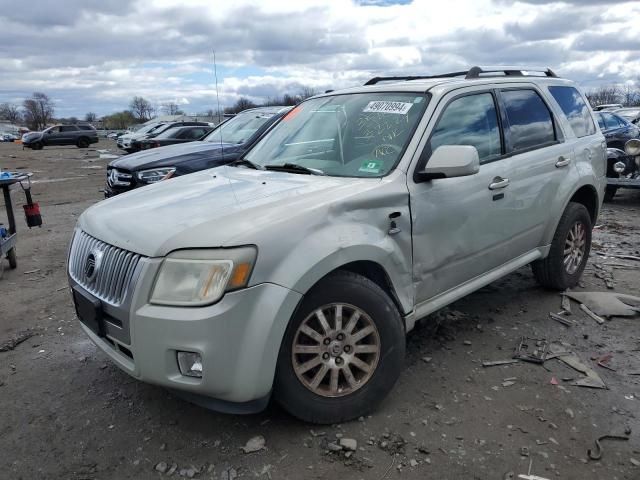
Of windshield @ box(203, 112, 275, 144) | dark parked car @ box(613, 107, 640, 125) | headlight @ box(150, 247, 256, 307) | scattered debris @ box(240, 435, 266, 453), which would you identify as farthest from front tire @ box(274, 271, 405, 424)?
dark parked car @ box(613, 107, 640, 125)

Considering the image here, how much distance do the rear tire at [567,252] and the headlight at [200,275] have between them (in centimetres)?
320

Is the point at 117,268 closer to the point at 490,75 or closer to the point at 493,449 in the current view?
the point at 493,449

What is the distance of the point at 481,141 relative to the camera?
12.5 ft

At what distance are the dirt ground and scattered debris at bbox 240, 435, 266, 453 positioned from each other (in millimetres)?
34

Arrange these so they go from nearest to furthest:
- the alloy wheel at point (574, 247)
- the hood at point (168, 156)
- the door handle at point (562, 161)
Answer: the door handle at point (562, 161) < the alloy wheel at point (574, 247) < the hood at point (168, 156)

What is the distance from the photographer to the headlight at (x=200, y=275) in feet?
7.97

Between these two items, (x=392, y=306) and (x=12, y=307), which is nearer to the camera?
(x=392, y=306)

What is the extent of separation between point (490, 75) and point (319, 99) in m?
1.38

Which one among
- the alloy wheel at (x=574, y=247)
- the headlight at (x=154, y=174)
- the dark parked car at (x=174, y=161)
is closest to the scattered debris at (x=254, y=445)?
the alloy wheel at (x=574, y=247)

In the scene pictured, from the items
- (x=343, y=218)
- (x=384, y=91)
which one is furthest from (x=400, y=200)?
(x=384, y=91)

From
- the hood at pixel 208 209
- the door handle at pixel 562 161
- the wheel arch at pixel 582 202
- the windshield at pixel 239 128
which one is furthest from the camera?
the windshield at pixel 239 128

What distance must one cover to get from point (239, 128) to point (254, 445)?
6.95 meters

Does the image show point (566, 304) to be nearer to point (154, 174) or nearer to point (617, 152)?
point (154, 174)

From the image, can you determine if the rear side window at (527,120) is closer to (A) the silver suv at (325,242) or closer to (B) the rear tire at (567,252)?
(A) the silver suv at (325,242)
